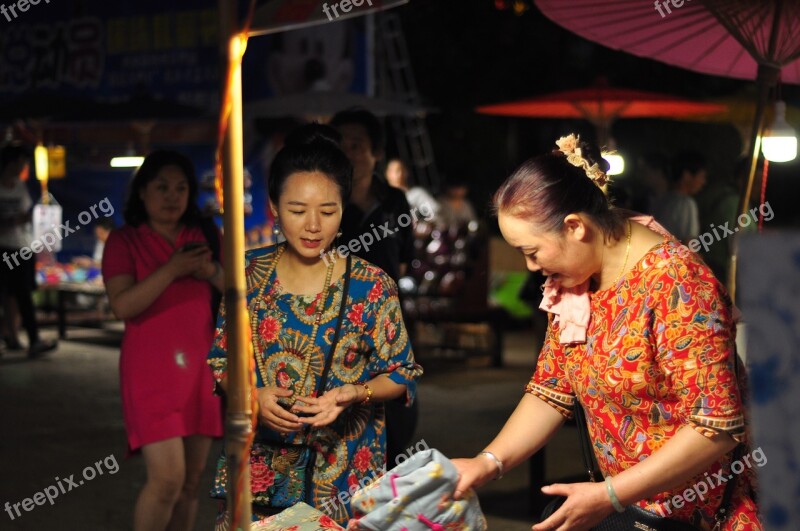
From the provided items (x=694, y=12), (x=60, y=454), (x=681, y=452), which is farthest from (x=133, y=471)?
(x=681, y=452)

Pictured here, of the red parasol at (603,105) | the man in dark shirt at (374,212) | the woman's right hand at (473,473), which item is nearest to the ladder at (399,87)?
the red parasol at (603,105)

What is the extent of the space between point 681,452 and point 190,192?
2.52 m

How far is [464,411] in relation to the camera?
8203mm

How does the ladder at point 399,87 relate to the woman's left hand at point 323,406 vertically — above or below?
above

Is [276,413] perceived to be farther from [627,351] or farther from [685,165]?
[685,165]

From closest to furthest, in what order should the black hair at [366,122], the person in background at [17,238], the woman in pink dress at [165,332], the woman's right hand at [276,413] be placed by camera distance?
the woman's right hand at [276,413]
the woman in pink dress at [165,332]
the black hair at [366,122]
the person in background at [17,238]

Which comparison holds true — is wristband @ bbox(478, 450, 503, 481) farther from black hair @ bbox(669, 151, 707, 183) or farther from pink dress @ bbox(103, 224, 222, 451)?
black hair @ bbox(669, 151, 707, 183)

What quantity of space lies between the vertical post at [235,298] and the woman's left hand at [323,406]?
2.46 ft

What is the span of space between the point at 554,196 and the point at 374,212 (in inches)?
91.2

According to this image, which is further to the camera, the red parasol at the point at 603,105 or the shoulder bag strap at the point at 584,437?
the red parasol at the point at 603,105

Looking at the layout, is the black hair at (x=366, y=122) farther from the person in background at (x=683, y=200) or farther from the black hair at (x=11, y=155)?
the black hair at (x=11, y=155)

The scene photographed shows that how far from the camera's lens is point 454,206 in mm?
11547

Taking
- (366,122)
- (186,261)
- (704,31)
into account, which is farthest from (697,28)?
(186,261)

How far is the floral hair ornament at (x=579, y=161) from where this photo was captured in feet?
8.45
